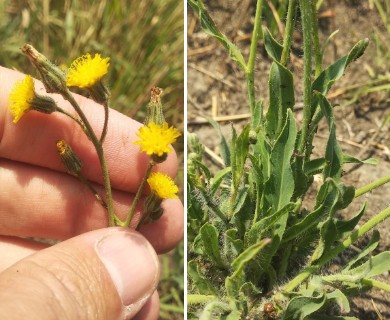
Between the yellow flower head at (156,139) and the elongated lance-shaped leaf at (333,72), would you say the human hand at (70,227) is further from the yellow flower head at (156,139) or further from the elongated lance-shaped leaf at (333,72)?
the elongated lance-shaped leaf at (333,72)

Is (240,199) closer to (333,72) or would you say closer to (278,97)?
(278,97)

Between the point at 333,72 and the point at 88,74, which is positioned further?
the point at 333,72

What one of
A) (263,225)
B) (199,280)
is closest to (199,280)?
(199,280)

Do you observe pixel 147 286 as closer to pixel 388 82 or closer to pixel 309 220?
pixel 309 220

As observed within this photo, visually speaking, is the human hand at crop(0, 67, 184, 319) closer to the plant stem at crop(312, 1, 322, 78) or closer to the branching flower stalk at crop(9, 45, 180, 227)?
the branching flower stalk at crop(9, 45, 180, 227)

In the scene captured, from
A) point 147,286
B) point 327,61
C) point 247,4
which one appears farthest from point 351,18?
A: point 147,286

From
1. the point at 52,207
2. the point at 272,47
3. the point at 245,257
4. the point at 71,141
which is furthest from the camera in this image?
the point at 52,207
